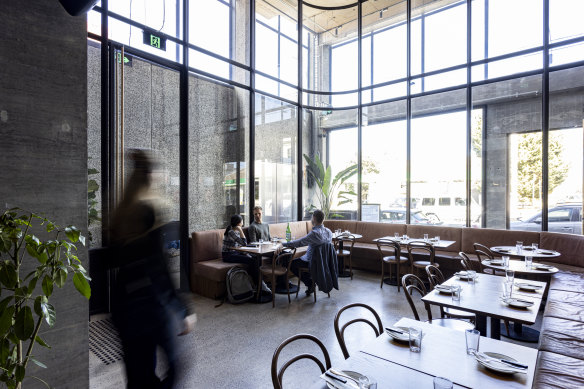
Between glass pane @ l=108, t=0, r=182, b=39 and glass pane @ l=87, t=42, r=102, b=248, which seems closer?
glass pane @ l=87, t=42, r=102, b=248

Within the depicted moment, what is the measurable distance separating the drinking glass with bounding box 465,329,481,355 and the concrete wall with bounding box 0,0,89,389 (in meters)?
2.19

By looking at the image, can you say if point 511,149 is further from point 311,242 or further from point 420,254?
point 311,242

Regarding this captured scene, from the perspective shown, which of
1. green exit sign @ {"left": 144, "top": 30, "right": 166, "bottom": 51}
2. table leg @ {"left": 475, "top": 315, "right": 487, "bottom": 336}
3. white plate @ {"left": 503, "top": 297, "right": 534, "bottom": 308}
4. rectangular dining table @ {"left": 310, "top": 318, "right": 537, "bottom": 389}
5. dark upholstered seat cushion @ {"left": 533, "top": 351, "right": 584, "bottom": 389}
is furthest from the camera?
green exit sign @ {"left": 144, "top": 30, "right": 166, "bottom": 51}

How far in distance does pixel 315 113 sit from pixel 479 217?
4439mm

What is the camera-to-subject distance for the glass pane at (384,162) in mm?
7184

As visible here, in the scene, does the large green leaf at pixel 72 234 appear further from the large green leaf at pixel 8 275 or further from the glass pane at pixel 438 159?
the glass pane at pixel 438 159

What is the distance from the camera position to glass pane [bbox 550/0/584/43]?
5375 millimetres

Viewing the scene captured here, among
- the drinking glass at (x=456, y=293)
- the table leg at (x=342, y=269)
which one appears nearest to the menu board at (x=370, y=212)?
the table leg at (x=342, y=269)

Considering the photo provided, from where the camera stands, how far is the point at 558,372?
6.43 ft

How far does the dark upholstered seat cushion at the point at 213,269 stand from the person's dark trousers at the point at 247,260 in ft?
0.25

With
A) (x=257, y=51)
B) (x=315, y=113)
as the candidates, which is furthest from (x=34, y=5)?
(x=315, y=113)

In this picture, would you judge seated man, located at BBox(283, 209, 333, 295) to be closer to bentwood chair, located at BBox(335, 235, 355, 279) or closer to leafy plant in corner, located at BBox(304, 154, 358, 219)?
bentwood chair, located at BBox(335, 235, 355, 279)

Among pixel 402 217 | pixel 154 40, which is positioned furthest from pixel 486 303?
pixel 154 40

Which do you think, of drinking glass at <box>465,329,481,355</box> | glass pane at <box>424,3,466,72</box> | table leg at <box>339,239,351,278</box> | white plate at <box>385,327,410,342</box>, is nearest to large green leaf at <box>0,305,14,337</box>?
white plate at <box>385,327,410,342</box>
